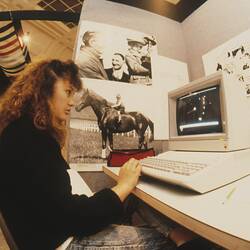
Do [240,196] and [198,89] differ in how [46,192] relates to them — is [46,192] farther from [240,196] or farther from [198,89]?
[198,89]

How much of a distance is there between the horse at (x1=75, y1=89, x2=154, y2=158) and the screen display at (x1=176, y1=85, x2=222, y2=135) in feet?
1.31

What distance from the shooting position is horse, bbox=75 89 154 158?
60.6 inches

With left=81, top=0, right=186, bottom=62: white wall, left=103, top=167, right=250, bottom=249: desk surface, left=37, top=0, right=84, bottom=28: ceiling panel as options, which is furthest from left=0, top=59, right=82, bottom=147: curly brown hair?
left=37, top=0, right=84, bottom=28: ceiling panel

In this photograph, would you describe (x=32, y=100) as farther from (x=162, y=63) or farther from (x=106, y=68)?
(x=162, y=63)

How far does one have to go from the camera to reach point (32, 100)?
2.75 ft

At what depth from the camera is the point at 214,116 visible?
100 centimetres

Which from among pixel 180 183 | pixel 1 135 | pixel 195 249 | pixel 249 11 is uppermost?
pixel 249 11

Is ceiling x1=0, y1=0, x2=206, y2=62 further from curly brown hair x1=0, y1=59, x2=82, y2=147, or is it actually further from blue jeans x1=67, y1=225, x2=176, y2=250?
blue jeans x1=67, y1=225, x2=176, y2=250

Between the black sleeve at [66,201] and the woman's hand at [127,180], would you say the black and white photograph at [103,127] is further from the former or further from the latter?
the black sleeve at [66,201]

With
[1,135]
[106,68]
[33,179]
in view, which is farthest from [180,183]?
[106,68]

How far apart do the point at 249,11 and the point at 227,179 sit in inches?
47.6

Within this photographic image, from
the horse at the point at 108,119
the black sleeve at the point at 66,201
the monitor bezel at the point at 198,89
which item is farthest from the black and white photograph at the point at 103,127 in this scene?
the black sleeve at the point at 66,201

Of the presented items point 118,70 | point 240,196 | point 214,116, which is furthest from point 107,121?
point 240,196

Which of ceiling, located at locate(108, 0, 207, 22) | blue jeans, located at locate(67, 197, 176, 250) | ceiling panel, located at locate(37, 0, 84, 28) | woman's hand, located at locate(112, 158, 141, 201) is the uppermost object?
ceiling panel, located at locate(37, 0, 84, 28)
